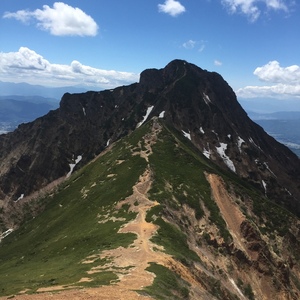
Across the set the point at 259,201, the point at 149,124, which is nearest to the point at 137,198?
the point at 259,201

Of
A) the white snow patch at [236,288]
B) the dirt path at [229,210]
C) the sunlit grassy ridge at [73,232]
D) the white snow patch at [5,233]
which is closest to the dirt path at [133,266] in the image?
the sunlit grassy ridge at [73,232]

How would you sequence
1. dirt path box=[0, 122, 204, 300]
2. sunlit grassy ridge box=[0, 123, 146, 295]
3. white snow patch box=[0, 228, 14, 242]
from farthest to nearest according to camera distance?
white snow patch box=[0, 228, 14, 242]
sunlit grassy ridge box=[0, 123, 146, 295]
dirt path box=[0, 122, 204, 300]

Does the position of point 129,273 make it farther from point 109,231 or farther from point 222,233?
point 222,233

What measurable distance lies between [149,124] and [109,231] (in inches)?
3337

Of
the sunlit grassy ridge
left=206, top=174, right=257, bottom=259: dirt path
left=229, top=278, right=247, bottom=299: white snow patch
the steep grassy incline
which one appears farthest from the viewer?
left=206, top=174, right=257, bottom=259: dirt path

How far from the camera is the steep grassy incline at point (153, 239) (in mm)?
43469

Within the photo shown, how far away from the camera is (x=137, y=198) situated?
83625 millimetres

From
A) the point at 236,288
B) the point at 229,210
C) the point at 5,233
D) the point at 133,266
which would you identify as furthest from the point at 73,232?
the point at 5,233

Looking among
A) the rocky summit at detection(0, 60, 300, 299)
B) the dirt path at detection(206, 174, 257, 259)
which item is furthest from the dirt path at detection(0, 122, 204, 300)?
the dirt path at detection(206, 174, 257, 259)

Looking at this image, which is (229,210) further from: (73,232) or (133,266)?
(133,266)

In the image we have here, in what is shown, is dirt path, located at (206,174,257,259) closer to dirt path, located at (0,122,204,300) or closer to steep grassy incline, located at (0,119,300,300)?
steep grassy incline, located at (0,119,300,300)

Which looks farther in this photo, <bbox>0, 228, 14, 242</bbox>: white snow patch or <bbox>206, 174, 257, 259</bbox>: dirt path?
<bbox>0, 228, 14, 242</bbox>: white snow patch

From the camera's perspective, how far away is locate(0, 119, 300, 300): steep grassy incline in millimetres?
43469

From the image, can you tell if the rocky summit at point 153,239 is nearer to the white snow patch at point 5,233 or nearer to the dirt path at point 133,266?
the dirt path at point 133,266
